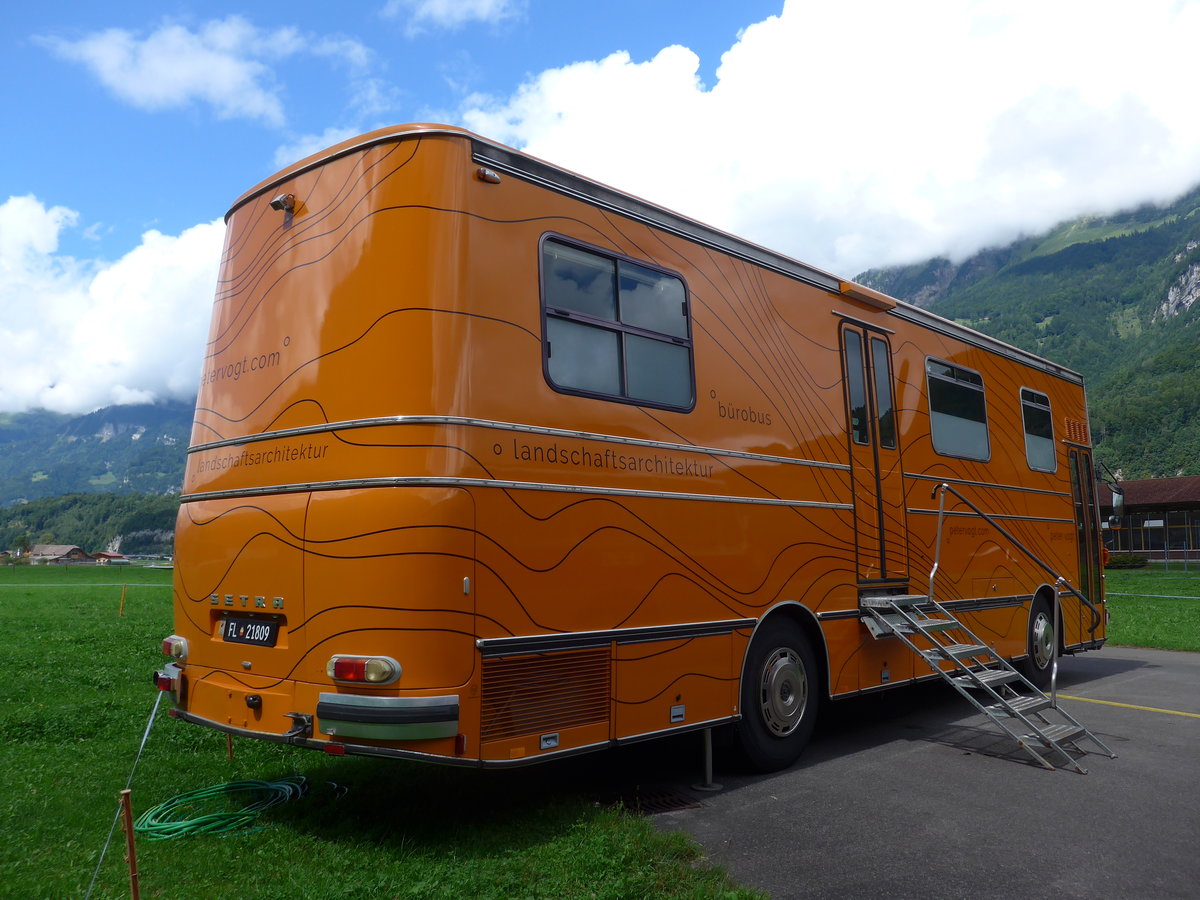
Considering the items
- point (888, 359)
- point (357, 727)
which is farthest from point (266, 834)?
point (888, 359)

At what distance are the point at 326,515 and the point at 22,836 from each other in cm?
245

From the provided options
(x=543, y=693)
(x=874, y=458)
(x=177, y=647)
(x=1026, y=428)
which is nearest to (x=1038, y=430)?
(x=1026, y=428)

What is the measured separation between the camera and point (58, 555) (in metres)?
145

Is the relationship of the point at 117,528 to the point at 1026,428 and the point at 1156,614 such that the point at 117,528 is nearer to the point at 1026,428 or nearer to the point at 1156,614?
the point at 1156,614

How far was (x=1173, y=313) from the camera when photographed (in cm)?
15275

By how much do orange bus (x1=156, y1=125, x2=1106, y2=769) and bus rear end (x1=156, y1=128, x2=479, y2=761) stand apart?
0.06 ft

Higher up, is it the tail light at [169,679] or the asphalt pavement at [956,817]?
the tail light at [169,679]

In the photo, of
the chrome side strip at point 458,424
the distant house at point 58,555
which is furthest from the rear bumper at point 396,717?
the distant house at point 58,555

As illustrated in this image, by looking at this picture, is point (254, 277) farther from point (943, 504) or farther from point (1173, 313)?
point (1173, 313)

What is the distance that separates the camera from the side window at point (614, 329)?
5.35 metres

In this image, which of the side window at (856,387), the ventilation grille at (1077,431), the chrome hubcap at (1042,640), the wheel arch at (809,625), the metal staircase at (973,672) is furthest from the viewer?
the ventilation grille at (1077,431)

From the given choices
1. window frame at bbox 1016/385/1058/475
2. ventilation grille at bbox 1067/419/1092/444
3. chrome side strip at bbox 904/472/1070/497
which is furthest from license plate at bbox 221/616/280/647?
ventilation grille at bbox 1067/419/1092/444

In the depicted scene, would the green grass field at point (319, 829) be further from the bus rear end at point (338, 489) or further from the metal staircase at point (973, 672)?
the metal staircase at point (973, 672)

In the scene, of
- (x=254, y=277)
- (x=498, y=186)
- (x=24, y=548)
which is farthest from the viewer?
(x=24, y=548)
